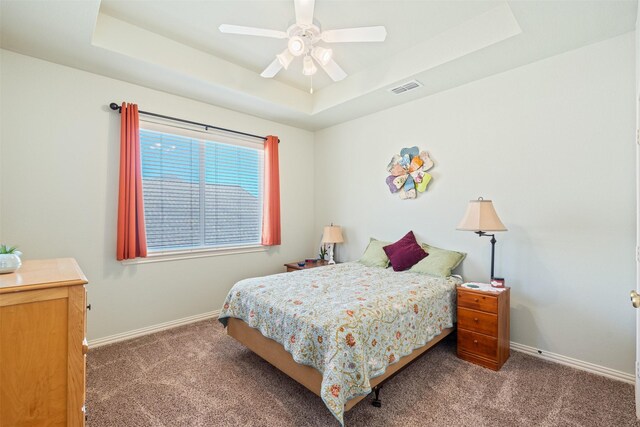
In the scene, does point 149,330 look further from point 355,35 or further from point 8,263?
point 355,35

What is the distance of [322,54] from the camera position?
86.5 inches

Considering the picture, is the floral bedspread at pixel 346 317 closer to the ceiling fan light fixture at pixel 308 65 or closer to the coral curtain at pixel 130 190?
the coral curtain at pixel 130 190

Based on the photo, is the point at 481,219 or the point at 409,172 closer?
the point at 481,219

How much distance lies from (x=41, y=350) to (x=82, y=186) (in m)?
2.08

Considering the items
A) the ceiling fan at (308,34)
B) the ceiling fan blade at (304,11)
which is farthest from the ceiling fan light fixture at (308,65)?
the ceiling fan blade at (304,11)

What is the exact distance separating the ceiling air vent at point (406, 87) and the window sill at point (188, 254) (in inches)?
104

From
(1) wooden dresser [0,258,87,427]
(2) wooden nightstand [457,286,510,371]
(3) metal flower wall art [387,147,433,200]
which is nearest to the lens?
(1) wooden dresser [0,258,87,427]

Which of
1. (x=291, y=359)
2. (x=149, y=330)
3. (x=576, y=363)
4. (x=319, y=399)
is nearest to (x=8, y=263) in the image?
(x=291, y=359)

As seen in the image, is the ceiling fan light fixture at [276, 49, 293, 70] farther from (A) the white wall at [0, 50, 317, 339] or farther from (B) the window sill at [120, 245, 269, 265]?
(B) the window sill at [120, 245, 269, 265]

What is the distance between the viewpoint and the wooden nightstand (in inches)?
94.3

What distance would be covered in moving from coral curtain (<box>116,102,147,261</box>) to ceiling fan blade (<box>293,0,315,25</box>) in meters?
2.04

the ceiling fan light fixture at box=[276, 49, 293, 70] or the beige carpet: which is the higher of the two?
the ceiling fan light fixture at box=[276, 49, 293, 70]

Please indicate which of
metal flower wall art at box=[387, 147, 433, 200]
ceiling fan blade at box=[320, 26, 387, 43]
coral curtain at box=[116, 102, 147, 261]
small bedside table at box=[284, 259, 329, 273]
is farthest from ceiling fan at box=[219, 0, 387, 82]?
small bedside table at box=[284, 259, 329, 273]

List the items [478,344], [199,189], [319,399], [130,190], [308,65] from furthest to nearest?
[199,189], [130,190], [478,344], [308,65], [319,399]
